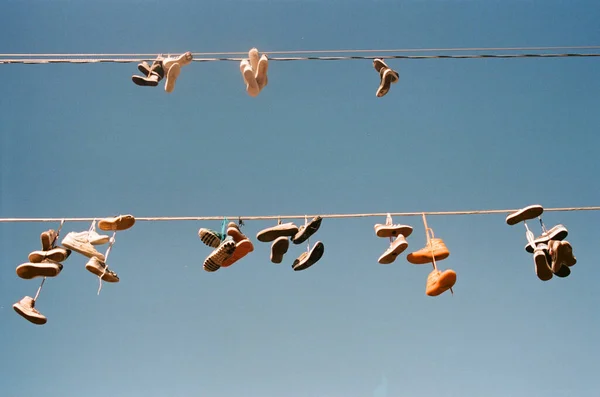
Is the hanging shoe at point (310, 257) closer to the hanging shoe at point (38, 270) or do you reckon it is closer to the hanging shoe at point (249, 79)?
the hanging shoe at point (249, 79)

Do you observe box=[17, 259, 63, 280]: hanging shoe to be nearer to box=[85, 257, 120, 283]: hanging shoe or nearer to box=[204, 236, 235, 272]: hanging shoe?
box=[85, 257, 120, 283]: hanging shoe

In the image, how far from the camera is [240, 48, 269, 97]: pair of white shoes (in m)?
4.79

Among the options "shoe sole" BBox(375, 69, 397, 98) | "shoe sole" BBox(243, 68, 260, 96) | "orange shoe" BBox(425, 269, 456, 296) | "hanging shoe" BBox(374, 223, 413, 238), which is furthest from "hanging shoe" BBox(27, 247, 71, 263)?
"shoe sole" BBox(375, 69, 397, 98)

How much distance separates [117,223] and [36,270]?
0.93 meters

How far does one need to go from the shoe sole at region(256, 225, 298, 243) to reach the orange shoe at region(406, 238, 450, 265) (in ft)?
4.02

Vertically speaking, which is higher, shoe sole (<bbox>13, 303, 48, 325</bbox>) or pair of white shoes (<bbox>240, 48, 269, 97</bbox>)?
pair of white shoes (<bbox>240, 48, 269, 97</bbox>)

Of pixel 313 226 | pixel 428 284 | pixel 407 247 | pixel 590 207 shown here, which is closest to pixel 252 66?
pixel 313 226

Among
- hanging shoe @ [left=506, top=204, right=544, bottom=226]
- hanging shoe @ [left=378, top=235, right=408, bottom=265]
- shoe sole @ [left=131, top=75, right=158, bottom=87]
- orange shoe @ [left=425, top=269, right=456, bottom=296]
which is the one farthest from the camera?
shoe sole @ [left=131, top=75, right=158, bottom=87]

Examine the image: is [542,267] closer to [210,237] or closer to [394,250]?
[394,250]

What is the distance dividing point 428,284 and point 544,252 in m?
1.23

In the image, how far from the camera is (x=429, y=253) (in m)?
4.59

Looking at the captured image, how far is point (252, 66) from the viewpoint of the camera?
499cm

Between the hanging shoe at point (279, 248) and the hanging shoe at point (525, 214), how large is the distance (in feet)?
7.29

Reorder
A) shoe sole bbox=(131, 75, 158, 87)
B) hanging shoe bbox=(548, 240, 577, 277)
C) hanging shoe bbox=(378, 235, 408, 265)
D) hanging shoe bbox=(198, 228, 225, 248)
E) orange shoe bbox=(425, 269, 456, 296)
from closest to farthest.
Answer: orange shoe bbox=(425, 269, 456, 296), hanging shoe bbox=(548, 240, 577, 277), hanging shoe bbox=(378, 235, 408, 265), hanging shoe bbox=(198, 228, 225, 248), shoe sole bbox=(131, 75, 158, 87)
